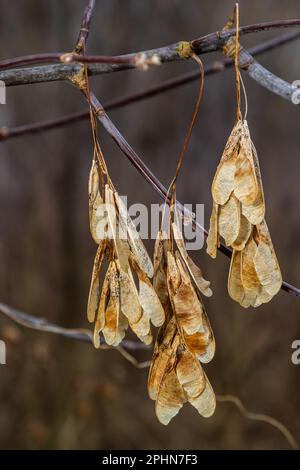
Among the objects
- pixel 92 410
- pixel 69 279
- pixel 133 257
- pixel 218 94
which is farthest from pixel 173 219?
pixel 92 410

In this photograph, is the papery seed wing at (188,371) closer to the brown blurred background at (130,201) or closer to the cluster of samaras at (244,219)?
the cluster of samaras at (244,219)

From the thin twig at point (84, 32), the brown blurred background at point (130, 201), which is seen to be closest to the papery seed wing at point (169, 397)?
the thin twig at point (84, 32)

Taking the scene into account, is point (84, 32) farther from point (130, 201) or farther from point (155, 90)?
point (130, 201)

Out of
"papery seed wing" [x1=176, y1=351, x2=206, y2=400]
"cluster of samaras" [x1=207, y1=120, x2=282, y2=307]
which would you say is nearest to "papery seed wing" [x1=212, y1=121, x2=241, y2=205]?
"cluster of samaras" [x1=207, y1=120, x2=282, y2=307]

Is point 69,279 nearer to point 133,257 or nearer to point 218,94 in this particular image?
point 218,94

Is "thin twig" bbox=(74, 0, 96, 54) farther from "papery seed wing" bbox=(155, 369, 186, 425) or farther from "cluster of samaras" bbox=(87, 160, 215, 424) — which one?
"papery seed wing" bbox=(155, 369, 186, 425)

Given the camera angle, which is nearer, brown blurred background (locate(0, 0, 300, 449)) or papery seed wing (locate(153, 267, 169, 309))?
papery seed wing (locate(153, 267, 169, 309))

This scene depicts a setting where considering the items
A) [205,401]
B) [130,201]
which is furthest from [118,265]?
[130,201]
